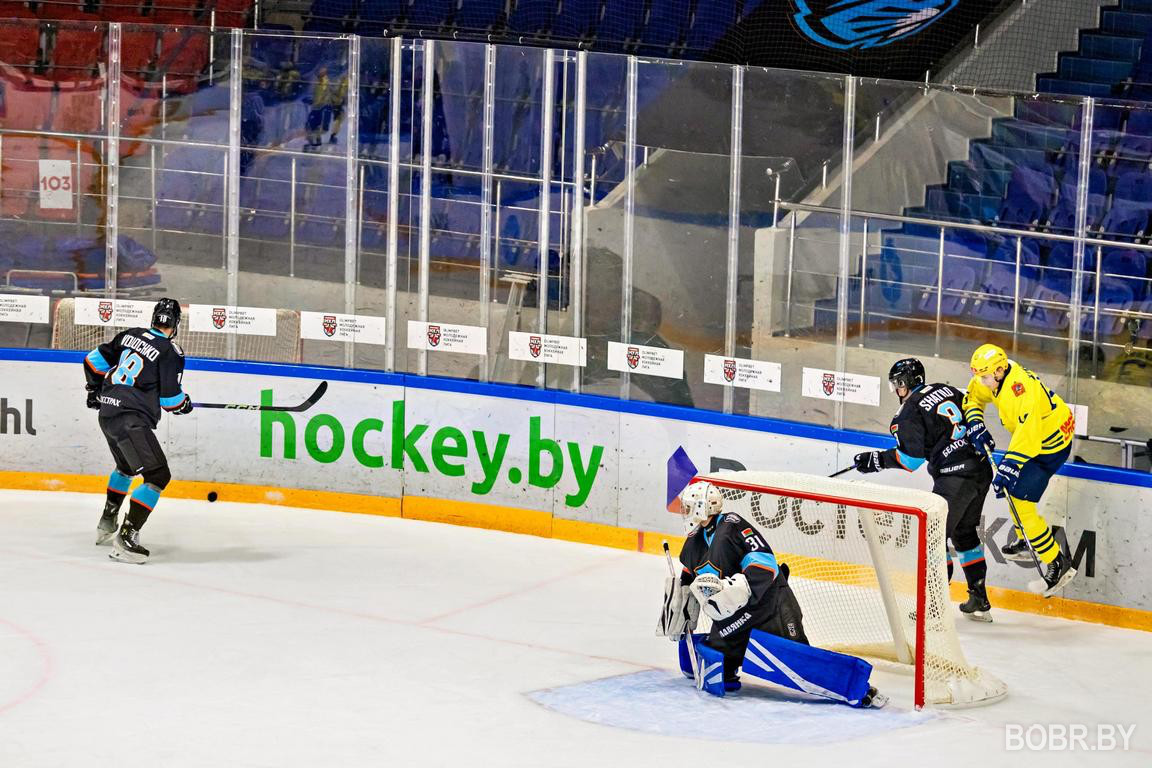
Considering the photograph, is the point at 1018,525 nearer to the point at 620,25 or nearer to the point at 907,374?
the point at 907,374

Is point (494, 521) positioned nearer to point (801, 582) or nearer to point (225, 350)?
point (225, 350)

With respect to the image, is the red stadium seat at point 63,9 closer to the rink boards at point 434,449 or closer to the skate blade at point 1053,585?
the rink boards at point 434,449

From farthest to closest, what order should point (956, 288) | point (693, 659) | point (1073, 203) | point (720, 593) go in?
point (956, 288), point (1073, 203), point (693, 659), point (720, 593)

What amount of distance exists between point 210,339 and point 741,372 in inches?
135

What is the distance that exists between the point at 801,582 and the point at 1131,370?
7.02ft

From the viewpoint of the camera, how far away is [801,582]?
7.20 metres

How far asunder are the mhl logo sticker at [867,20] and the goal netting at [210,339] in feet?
19.2

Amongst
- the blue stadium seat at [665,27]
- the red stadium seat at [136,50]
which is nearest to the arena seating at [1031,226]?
the red stadium seat at [136,50]

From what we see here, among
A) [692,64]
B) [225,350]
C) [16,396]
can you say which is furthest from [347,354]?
[692,64]

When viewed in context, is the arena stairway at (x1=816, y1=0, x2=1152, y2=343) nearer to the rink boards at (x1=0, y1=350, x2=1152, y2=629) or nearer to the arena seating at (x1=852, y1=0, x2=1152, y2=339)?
the arena seating at (x1=852, y1=0, x2=1152, y2=339)

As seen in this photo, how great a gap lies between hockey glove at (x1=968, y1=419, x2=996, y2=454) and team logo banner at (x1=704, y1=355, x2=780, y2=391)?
1436mm

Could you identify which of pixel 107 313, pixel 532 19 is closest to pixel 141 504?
pixel 107 313

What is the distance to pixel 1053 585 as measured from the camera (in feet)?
25.7

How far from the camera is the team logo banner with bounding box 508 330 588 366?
9.54 m
